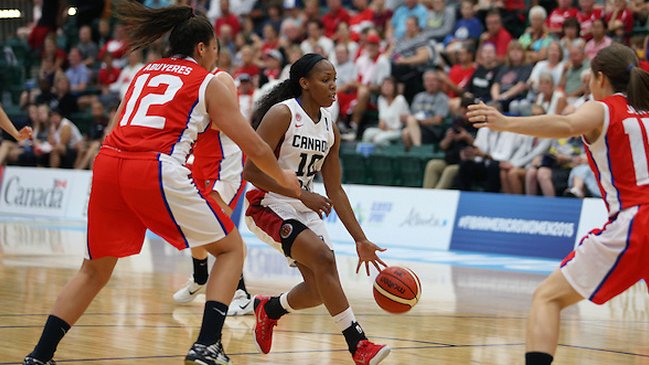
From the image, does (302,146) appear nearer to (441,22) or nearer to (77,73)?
(441,22)

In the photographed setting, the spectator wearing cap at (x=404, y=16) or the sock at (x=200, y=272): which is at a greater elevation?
the sock at (x=200, y=272)

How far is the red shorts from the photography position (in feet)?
16.4

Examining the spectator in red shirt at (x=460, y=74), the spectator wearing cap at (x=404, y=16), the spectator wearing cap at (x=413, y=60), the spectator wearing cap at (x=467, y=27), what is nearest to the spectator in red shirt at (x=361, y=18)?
the spectator wearing cap at (x=404, y=16)

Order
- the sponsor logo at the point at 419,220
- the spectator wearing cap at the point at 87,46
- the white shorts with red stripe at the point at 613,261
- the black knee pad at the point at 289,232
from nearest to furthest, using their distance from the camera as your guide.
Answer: the white shorts with red stripe at the point at 613,261
the black knee pad at the point at 289,232
the sponsor logo at the point at 419,220
the spectator wearing cap at the point at 87,46

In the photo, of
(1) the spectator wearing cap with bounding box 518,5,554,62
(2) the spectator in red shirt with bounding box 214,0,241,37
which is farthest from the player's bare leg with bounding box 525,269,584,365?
(2) the spectator in red shirt with bounding box 214,0,241,37

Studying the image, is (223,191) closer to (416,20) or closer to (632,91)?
(632,91)

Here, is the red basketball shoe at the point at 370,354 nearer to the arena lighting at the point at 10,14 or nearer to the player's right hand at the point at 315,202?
the player's right hand at the point at 315,202

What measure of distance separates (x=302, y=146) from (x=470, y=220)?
27.1 feet

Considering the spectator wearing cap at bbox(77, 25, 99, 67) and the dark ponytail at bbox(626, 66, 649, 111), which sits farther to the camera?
the spectator wearing cap at bbox(77, 25, 99, 67)

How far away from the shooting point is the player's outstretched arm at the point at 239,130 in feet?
16.5

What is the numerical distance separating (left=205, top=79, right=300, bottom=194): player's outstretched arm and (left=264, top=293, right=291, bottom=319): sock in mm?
1241

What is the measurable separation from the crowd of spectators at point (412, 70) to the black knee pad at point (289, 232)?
5.29 meters

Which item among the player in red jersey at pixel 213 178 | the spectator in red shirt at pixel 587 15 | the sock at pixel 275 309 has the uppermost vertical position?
the sock at pixel 275 309

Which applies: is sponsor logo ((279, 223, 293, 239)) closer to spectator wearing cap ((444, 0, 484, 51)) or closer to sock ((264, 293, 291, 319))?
sock ((264, 293, 291, 319))
